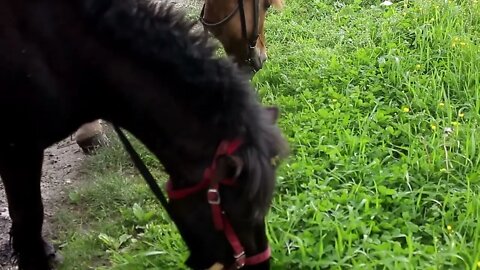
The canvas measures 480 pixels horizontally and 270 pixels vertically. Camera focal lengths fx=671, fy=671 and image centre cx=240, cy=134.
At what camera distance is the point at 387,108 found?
4164 mm

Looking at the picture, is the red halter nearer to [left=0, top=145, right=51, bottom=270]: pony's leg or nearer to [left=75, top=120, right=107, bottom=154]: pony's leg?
[left=0, top=145, right=51, bottom=270]: pony's leg

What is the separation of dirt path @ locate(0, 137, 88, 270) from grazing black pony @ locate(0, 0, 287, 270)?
3.24 ft

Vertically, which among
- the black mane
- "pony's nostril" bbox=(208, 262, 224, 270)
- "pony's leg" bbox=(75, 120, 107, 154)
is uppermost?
the black mane

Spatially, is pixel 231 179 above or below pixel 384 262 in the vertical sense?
above

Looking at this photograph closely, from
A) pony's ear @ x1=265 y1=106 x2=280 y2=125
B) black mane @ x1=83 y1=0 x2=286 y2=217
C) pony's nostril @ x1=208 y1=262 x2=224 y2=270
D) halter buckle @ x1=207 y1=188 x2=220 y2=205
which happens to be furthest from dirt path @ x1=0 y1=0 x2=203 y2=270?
halter buckle @ x1=207 y1=188 x2=220 y2=205

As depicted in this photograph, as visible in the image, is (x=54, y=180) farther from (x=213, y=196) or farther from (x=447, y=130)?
(x=447, y=130)

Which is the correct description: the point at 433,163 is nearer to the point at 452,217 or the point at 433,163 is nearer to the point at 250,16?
the point at 452,217

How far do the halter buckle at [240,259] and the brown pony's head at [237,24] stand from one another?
1967 millimetres

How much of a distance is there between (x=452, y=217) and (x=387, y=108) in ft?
3.91

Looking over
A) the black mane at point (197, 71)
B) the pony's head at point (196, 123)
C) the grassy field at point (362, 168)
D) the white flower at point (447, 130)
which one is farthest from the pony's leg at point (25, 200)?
the white flower at point (447, 130)

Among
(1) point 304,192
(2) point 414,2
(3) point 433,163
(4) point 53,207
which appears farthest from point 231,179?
(2) point 414,2

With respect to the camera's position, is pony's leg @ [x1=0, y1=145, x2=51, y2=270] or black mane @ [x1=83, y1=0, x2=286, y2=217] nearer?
black mane @ [x1=83, y1=0, x2=286, y2=217]

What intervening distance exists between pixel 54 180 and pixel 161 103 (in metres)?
2.04

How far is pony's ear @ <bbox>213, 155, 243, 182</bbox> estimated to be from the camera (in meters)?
2.20
